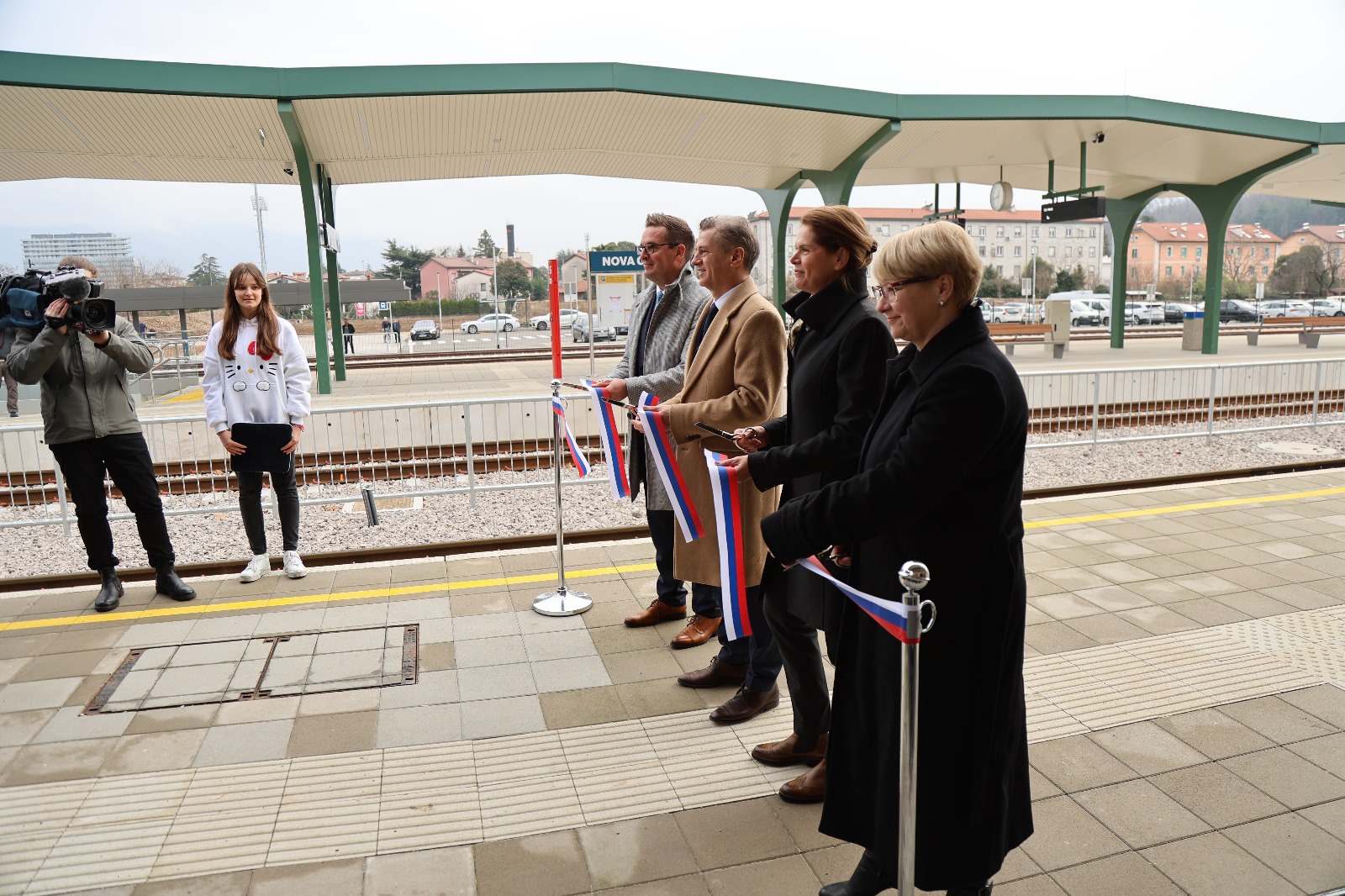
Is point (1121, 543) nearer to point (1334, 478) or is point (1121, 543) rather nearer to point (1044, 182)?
point (1334, 478)

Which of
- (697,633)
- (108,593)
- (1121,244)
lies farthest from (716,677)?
(1121,244)

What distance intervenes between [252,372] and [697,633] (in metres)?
3.30

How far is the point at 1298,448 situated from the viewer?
10.4 metres

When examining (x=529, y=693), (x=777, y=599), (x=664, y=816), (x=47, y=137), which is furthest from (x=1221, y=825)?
(x=47, y=137)

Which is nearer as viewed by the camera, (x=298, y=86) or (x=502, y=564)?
(x=502, y=564)

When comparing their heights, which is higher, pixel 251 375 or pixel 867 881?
pixel 251 375

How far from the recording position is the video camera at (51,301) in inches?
194

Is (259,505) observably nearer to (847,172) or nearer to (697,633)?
(697,633)

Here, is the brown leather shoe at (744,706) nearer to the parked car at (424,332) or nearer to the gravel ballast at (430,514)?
the gravel ballast at (430,514)

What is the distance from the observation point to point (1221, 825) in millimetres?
3012

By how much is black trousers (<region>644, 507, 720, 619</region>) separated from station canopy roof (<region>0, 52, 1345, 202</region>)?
12.7 metres

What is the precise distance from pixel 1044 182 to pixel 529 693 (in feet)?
90.8

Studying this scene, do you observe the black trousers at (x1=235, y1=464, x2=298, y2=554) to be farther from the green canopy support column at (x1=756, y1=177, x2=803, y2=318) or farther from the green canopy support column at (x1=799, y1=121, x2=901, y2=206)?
the green canopy support column at (x1=756, y1=177, x2=803, y2=318)

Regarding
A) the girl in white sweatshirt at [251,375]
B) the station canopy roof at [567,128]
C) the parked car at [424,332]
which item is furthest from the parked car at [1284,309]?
the girl in white sweatshirt at [251,375]
